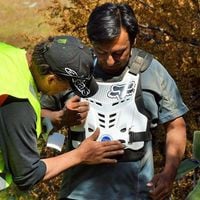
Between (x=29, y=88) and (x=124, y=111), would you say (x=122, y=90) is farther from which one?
(x=29, y=88)

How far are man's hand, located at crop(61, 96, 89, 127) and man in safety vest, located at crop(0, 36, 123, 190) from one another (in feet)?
0.80

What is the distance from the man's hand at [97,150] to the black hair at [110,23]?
0.42m

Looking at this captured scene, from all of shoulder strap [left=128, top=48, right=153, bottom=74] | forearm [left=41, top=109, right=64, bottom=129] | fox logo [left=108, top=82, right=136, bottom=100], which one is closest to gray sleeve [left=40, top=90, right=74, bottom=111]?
forearm [left=41, top=109, right=64, bottom=129]

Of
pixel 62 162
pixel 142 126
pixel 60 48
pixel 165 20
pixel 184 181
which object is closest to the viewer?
pixel 60 48

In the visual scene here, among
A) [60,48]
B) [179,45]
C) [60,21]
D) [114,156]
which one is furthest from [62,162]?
[60,21]

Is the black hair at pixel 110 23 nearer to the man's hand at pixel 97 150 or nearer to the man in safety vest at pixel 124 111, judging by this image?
the man in safety vest at pixel 124 111

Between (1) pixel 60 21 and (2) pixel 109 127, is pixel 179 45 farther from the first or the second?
(2) pixel 109 127

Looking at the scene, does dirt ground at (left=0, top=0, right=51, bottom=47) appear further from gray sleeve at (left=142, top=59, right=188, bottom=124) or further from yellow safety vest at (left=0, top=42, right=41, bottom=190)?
yellow safety vest at (left=0, top=42, right=41, bottom=190)

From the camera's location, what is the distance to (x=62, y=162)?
8.55ft

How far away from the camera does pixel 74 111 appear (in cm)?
278

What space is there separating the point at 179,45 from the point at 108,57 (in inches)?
84.9

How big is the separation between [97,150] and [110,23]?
55 centimetres

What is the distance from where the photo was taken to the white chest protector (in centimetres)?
279

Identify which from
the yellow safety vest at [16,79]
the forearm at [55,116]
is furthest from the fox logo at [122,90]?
the yellow safety vest at [16,79]
